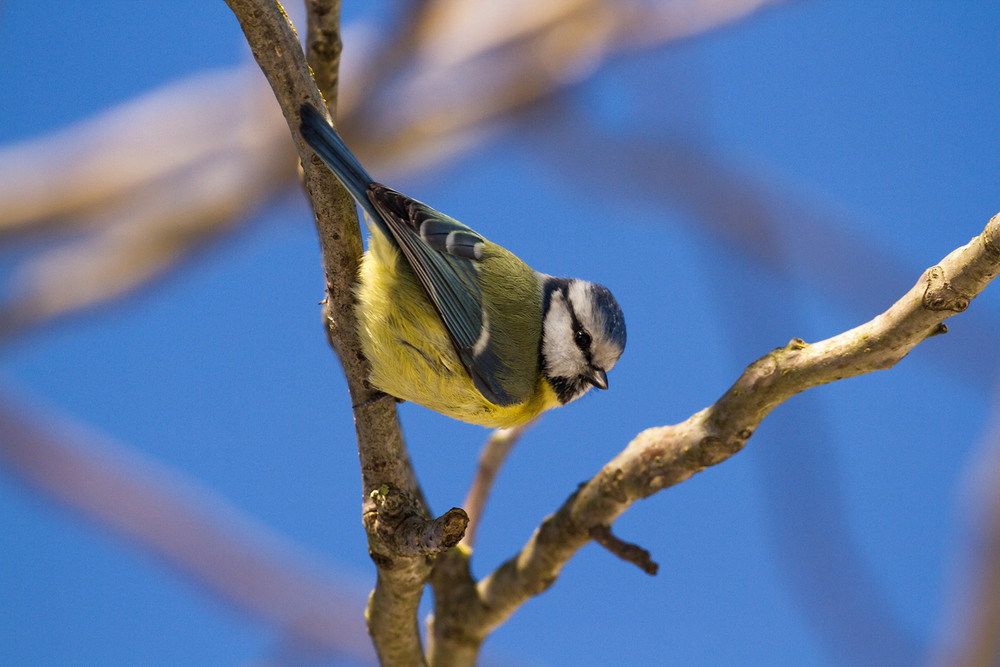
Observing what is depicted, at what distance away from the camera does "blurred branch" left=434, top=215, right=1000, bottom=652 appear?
126cm

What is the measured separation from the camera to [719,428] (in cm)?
157

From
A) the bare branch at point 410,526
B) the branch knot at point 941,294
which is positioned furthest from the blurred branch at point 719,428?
the bare branch at point 410,526

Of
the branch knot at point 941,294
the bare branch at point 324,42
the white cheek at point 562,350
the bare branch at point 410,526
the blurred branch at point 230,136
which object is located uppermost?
the blurred branch at point 230,136

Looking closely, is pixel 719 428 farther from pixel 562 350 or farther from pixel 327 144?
pixel 327 144

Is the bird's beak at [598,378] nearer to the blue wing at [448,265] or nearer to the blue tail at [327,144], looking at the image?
the blue wing at [448,265]

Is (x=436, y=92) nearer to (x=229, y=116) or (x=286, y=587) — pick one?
(x=229, y=116)

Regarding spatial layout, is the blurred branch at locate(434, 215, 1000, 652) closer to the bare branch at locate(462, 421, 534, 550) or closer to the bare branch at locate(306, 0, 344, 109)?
the bare branch at locate(462, 421, 534, 550)

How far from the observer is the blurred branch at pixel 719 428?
126 centimetres

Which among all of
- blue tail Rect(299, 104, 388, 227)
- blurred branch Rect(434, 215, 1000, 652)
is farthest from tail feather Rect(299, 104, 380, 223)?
blurred branch Rect(434, 215, 1000, 652)

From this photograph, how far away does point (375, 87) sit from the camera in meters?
3.67

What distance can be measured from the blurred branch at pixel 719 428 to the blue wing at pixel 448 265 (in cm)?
33

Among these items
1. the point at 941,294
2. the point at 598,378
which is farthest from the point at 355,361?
the point at 941,294

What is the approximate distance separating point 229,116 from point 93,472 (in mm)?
1731

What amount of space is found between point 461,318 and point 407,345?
0.17 metres
